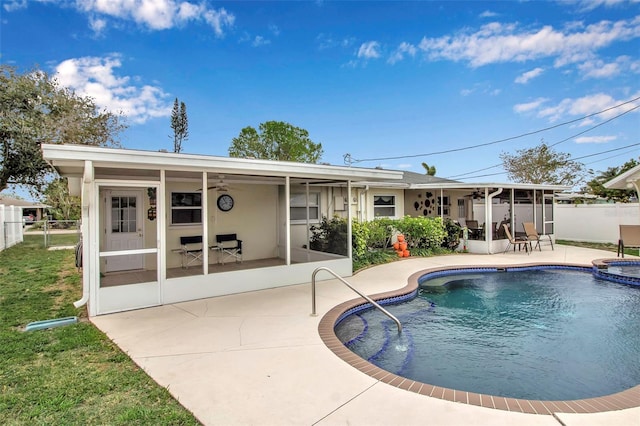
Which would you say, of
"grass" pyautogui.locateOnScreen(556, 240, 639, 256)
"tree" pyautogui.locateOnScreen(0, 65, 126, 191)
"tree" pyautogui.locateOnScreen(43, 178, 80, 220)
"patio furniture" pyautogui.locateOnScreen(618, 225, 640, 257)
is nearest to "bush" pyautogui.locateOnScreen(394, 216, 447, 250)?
"patio furniture" pyautogui.locateOnScreen(618, 225, 640, 257)

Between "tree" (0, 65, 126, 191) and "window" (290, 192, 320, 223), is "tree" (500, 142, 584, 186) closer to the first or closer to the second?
"window" (290, 192, 320, 223)

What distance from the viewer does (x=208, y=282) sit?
6.90 meters

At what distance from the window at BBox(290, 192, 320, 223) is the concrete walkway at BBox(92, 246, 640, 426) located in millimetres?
5186

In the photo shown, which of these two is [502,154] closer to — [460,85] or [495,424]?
[460,85]

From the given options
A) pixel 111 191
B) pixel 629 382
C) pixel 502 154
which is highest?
pixel 502 154

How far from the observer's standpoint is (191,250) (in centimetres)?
917

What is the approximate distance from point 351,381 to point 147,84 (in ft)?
86.6

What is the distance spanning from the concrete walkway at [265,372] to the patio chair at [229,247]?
3.20m

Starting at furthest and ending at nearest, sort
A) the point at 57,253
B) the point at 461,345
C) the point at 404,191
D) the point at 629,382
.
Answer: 1. the point at 404,191
2. the point at 57,253
3. the point at 461,345
4. the point at 629,382

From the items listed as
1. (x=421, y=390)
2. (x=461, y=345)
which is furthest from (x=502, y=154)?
(x=421, y=390)

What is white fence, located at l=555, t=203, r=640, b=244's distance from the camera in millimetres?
15328

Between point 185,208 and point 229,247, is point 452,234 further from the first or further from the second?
point 185,208

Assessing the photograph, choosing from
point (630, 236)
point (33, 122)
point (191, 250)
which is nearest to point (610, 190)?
point (630, 236)

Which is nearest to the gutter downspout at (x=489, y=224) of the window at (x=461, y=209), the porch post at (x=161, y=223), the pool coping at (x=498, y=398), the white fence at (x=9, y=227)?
the window at (x=461, y=209)
